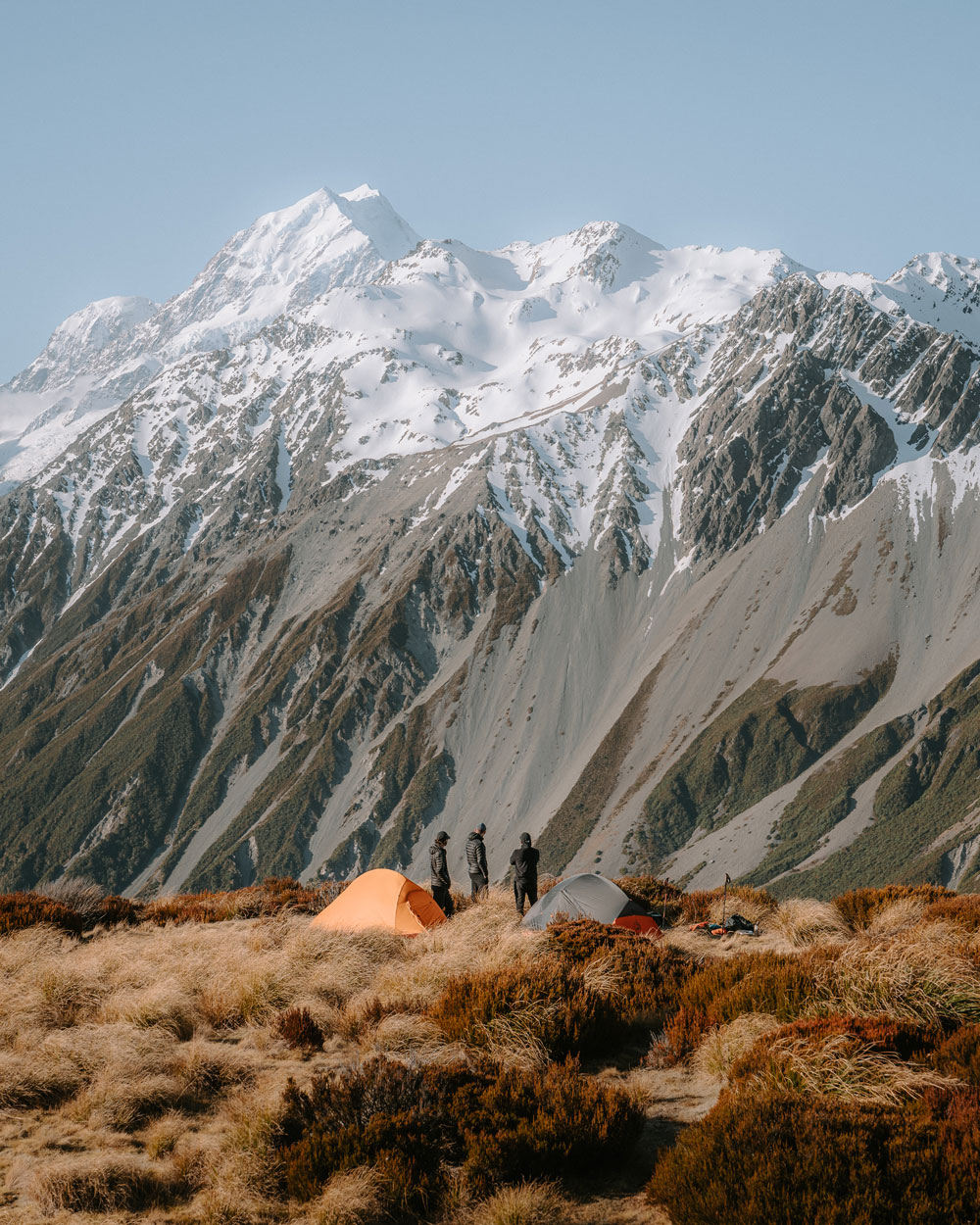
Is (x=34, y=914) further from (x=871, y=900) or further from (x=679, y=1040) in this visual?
(x=871, y=900)

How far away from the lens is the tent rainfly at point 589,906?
781 inches

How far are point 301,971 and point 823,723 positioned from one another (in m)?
191

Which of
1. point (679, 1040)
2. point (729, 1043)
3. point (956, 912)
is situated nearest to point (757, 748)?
point (956, 912)

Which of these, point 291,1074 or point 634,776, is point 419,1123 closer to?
point 291,1074

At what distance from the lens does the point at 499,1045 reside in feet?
34.4

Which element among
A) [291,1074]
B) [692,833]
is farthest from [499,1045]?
[692,833]

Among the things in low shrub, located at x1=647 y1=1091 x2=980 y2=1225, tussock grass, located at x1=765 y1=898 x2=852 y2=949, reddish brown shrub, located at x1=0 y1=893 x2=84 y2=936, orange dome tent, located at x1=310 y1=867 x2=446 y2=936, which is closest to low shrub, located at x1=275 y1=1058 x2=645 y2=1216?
low shrub, located at x1=647 y1=1091 x2=980 y2=1225

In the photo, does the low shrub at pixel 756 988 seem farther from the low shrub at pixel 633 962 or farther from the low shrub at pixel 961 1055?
the low shrub at pixel 961 1055

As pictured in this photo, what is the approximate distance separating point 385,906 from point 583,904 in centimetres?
438

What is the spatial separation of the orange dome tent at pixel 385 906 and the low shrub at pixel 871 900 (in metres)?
8.67

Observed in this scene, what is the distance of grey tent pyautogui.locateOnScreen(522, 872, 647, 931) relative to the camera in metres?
19.8

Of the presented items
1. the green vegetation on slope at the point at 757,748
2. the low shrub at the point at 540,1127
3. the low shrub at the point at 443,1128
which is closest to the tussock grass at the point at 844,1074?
the low shrub at the point at 540,1127

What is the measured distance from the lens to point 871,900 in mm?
20281

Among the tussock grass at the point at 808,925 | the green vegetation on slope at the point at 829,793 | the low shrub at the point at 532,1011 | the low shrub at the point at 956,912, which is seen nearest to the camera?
the low shrub at the point at 532,1011
